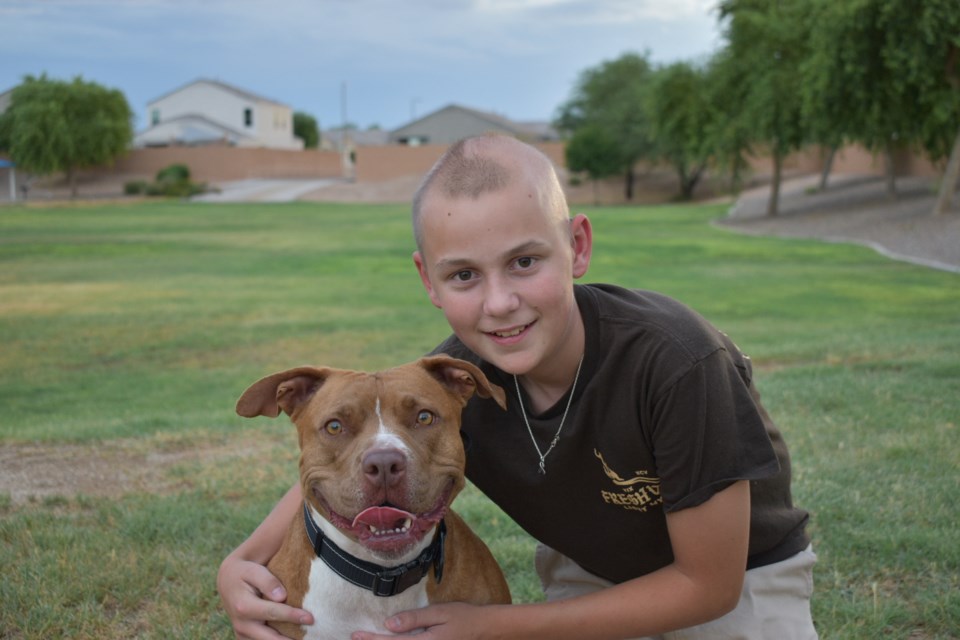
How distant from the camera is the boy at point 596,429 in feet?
9.91

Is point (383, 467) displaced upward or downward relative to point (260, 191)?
downward

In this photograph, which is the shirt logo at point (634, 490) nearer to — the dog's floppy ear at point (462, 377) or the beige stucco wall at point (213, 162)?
the dog's floppy ear at point (462, 377)

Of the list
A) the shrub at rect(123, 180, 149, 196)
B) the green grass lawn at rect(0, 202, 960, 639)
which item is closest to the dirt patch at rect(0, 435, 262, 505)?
the green grass lawn at rect(0, 202, 960, 639)

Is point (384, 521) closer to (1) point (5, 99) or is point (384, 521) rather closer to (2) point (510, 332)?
(2) point (510, 332)

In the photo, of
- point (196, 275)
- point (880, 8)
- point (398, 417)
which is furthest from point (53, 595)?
point (880, 8)

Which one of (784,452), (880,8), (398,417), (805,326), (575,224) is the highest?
(880,8)

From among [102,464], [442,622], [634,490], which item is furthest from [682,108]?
[442,622]

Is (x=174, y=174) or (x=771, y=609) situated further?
(x=174, y=174)

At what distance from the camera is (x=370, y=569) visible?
311cm

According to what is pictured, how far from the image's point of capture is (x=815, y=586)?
14.9 ft

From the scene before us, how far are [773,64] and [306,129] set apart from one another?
101217 millimetres

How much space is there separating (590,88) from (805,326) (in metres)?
72.7

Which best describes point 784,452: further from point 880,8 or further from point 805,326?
point 880,8

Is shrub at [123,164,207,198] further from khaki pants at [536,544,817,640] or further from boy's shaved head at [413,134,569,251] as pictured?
khaki pants at [536,544,817,640]
